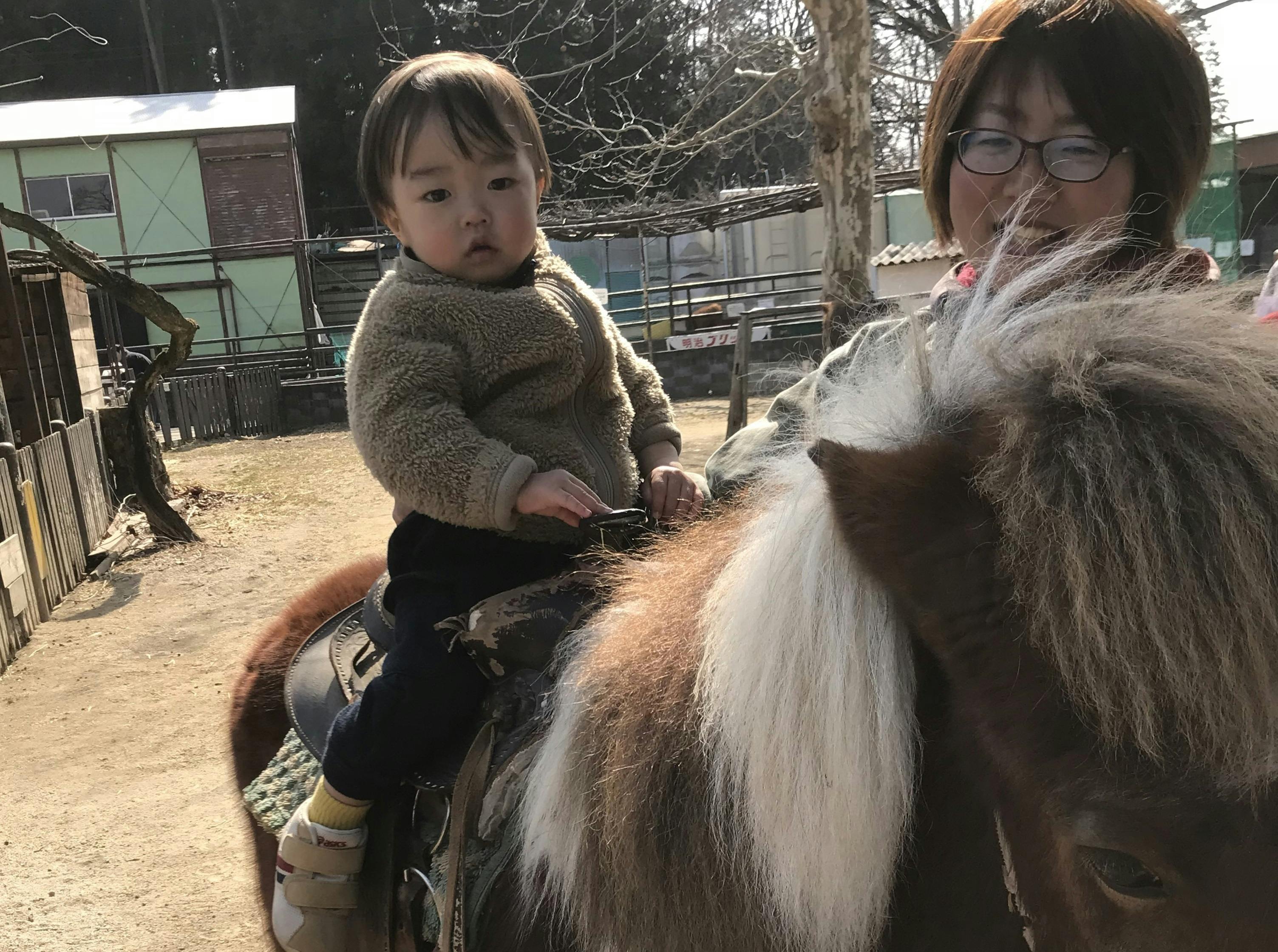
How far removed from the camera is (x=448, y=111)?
1.73 meters

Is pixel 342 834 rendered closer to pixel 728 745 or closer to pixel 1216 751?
pixel 728 745

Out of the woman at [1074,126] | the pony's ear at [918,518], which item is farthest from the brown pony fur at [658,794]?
the woman at [1074,126]

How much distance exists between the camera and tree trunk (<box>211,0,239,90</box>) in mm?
34219

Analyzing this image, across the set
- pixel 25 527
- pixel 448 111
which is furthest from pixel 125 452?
pixel 448 111

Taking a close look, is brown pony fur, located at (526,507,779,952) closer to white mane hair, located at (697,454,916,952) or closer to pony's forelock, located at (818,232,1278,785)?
white mane hair, located at (697,454,916,952)

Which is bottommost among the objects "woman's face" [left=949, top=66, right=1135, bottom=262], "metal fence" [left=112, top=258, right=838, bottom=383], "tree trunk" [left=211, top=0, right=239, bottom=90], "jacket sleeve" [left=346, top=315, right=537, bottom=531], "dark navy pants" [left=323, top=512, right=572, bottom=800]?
"metal fence" [left=112, top=258, right=838, bottom=383]

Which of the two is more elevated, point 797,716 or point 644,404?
point 644,404

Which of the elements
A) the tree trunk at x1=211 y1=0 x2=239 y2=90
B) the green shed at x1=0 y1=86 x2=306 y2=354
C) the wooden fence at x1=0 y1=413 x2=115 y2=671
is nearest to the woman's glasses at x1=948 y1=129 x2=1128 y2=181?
the wooden fence at x1=0 y1=413 x2=115 y2=671

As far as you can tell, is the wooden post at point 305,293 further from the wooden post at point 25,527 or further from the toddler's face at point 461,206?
the toddler's face at point 461,206

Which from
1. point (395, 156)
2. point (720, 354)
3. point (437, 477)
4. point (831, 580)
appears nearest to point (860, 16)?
point (395, 156)

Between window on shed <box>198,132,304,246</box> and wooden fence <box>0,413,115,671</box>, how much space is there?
48.5 ft

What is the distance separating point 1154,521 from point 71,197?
24.7 metres

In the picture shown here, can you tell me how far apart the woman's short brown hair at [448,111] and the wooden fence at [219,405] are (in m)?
15.3

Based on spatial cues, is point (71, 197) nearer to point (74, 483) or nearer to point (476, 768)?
point (74, 483)
